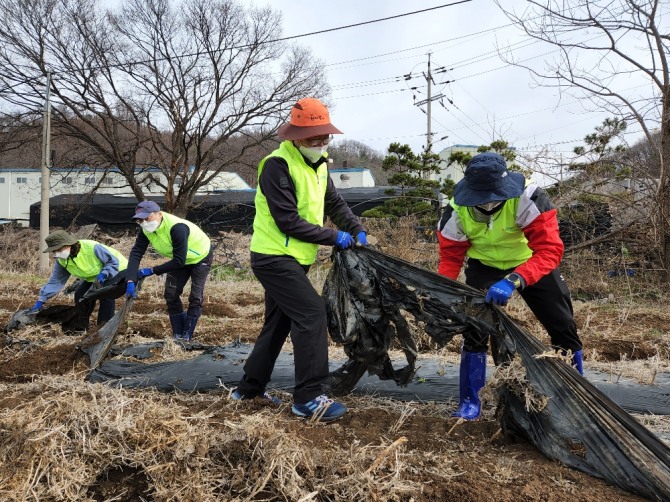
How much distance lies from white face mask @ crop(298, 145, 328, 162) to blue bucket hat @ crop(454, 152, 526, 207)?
732 mm

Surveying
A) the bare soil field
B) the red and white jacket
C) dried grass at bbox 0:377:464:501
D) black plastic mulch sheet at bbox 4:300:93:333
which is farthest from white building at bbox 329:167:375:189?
dried grass at bbox 0:377:464:501

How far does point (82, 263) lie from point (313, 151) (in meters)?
3.15

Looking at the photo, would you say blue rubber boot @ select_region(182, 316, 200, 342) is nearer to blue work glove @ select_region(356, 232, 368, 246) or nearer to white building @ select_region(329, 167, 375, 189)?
blue work glove @ select_region(356, 232, 368, 246)

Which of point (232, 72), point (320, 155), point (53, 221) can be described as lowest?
point (53, 221)

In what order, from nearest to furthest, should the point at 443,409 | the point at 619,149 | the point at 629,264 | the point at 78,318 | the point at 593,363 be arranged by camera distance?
the point at 443,409 < the point at 593,363 < the point at 78,318 < the point at 629,264 < the point at 619,149

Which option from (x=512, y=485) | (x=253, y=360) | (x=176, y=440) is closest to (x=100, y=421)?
(x=176, y=440)

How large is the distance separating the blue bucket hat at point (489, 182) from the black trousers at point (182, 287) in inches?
123

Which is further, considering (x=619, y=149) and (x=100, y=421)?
(x=619, y=149)

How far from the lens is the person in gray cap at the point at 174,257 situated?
15.9 ft

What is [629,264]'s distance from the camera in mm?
8164

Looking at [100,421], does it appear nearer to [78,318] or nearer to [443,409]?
[443,409]

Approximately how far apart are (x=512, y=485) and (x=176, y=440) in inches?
48.9

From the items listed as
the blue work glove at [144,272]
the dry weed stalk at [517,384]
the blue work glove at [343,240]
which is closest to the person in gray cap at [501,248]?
the dry weed stalk at [517,384]

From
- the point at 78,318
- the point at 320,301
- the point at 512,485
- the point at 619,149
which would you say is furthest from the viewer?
the point at 619,149
